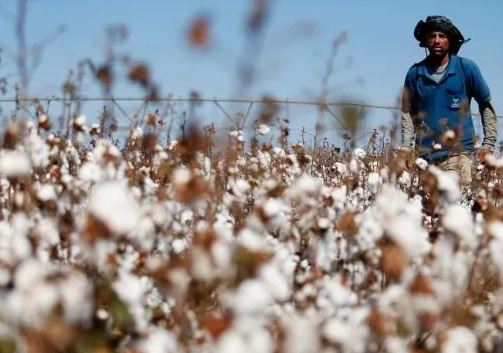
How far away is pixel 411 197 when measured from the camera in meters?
4.77

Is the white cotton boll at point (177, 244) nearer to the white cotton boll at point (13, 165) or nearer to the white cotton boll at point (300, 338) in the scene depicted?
the white cotton boll at point (13, 165)

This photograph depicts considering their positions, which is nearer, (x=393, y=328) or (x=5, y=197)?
(x=393, y=328)

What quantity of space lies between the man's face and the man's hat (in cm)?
4

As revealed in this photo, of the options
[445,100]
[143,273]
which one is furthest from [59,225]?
[445,100]

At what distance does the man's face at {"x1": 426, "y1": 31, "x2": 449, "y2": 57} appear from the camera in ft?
17.3

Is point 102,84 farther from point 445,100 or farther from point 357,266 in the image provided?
point 445,100

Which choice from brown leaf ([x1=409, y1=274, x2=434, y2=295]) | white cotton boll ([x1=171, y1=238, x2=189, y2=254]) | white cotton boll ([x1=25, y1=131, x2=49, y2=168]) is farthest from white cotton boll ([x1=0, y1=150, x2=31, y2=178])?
brown leaf ([x1=409, y1=274, x2=434, y2=295])

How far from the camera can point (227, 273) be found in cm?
167

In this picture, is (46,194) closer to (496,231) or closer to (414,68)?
(496,231)

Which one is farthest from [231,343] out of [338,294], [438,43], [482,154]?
[438,43]

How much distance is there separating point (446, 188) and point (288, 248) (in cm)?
85

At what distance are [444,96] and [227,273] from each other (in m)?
4.01

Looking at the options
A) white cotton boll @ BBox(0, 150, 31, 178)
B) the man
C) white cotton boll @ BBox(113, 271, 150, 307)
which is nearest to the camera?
white cotton boll @ BBox(113, 271, 150, 307)

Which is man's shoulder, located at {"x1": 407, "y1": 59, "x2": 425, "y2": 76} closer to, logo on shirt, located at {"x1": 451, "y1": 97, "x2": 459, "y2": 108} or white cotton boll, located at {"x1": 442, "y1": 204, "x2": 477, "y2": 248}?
logo on shirt, located at {"x1": 451, "y1": 97, "x2": 459, "y2": 108}
